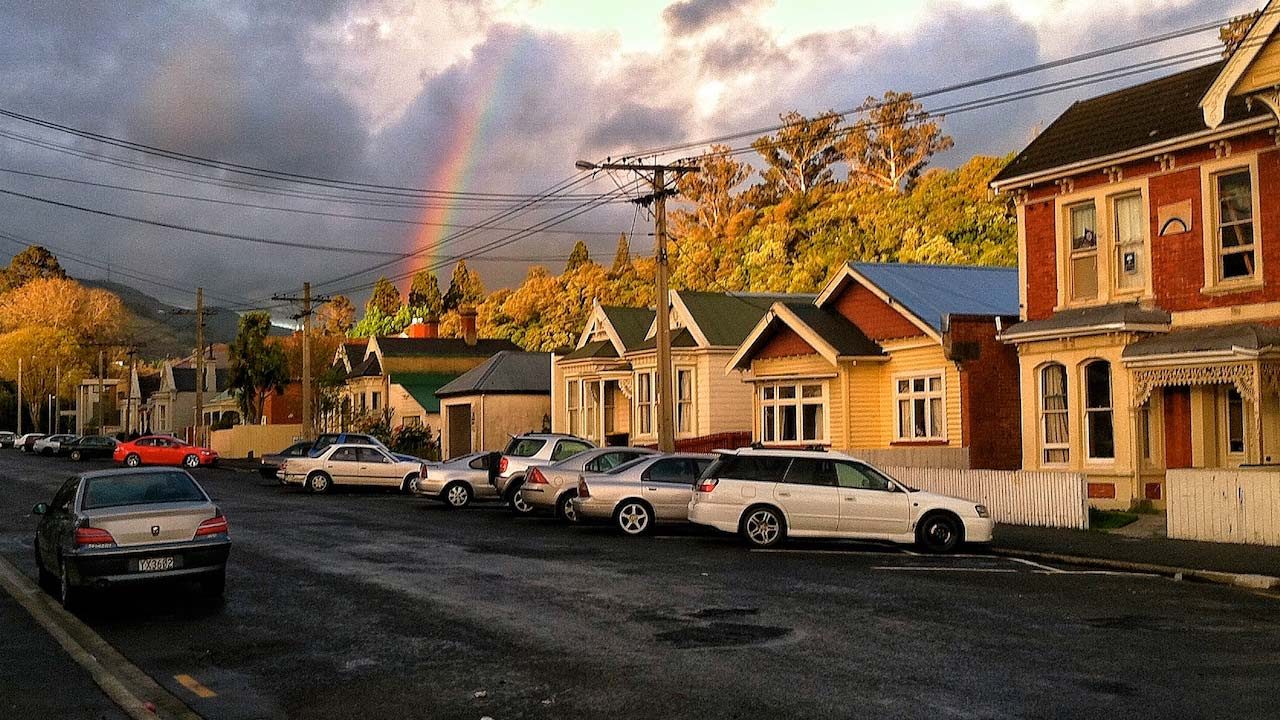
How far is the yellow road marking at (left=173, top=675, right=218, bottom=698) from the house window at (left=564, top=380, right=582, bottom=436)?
132 feet

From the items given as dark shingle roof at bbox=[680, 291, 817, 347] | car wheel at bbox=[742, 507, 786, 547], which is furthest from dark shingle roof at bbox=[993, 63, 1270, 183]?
dark shingle roof at bbox=[680, 291, 817, 347]

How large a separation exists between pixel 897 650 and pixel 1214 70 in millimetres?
18333

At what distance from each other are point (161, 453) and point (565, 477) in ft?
124

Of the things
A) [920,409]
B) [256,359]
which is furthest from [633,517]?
[256,359]

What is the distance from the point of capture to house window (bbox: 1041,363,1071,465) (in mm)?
26375

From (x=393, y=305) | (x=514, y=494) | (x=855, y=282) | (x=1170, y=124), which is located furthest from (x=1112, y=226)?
(x=393, y=305)

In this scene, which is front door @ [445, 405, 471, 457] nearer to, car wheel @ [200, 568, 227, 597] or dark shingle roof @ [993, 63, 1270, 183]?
dark shingle roof @ [993, 63, 1270, 183]

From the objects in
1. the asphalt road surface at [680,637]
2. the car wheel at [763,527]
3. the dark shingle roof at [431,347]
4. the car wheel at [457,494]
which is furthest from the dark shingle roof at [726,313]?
the dark shingle roof at [431,347]

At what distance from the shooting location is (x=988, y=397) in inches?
1196

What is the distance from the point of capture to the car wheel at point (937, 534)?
20047mm

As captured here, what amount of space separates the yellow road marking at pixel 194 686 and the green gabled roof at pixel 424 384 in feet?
183

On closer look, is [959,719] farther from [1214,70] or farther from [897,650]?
[1214,70]

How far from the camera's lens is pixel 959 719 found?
842 cm

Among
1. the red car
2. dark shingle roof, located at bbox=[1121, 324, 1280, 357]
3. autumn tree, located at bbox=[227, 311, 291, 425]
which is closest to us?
dark shingle roof, located at bbox=[1121, 324, 1280, 357]
